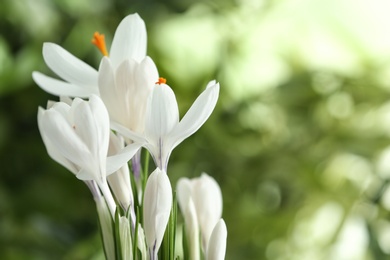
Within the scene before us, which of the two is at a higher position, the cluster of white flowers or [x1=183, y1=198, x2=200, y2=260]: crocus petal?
the cluster of white flowers

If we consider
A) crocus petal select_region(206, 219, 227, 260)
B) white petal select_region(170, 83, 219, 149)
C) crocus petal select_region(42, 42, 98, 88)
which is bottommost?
crocus petal select_region(206, 219, 227, 260)

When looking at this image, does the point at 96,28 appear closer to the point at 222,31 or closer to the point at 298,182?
the point at 222,31

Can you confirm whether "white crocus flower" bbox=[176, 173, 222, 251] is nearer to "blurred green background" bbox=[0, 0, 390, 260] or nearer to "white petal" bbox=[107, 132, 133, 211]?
"white petal" bbox=[107, 132, 133, 211]

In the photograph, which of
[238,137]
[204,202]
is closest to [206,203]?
[204,202]

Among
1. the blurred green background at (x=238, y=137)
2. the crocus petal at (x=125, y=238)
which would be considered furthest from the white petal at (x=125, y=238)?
the blurred green background at (x=238, y=137)

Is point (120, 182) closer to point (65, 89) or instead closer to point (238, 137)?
point (65, 89)

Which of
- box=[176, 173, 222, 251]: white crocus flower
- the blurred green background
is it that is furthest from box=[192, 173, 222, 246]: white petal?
the blurred green background
